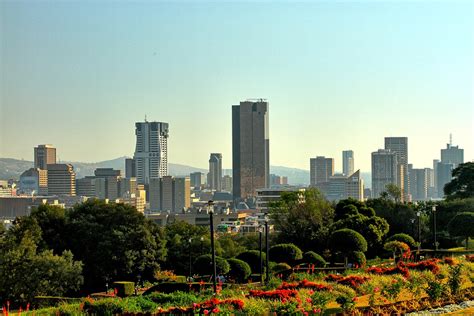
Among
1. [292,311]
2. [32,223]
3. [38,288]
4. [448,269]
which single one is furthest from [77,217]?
[292,311]

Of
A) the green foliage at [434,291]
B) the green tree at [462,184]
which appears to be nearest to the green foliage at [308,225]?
the green tree at [462,184]

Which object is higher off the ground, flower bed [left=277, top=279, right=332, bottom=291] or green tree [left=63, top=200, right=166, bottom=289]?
flower bed [left=277, top=279, right=332, bottom=291]

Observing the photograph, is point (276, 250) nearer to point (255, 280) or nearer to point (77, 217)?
point (255, 280)

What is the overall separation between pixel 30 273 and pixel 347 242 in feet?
33.2

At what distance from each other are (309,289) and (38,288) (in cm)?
1532

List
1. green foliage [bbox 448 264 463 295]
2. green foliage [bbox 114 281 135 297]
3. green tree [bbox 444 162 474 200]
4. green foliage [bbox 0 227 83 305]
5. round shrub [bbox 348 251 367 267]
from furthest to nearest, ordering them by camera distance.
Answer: green tree [bbox 444 162 474 200] → green foliage [bbox 0 227 83 305] → round shrub [bbox 348 251 367 267] → green foliage [bbox 114 281 135 297] → green foliage [bbox 448 264 463 295]

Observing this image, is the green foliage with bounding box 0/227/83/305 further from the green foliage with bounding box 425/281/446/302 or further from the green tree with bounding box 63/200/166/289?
the green foliage with bounding box 425/281/446/302

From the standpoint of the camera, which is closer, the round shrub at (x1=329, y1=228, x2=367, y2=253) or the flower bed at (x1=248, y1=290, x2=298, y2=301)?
the flower bed at (x1=248, y1=290, x2=298, y2=301)

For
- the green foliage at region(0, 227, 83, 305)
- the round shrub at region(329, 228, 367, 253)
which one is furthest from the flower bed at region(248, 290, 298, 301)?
the green foliage at region(0, 227, 83, 305)

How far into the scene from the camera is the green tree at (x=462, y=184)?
4641cm

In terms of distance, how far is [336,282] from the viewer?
434 inches

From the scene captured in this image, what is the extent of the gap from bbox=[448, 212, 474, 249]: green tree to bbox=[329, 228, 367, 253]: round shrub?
633 centimetres

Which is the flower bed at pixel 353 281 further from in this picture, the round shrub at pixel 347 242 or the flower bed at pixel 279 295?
the round shrub at pixel 347 242

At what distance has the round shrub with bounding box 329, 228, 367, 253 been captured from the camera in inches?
887
